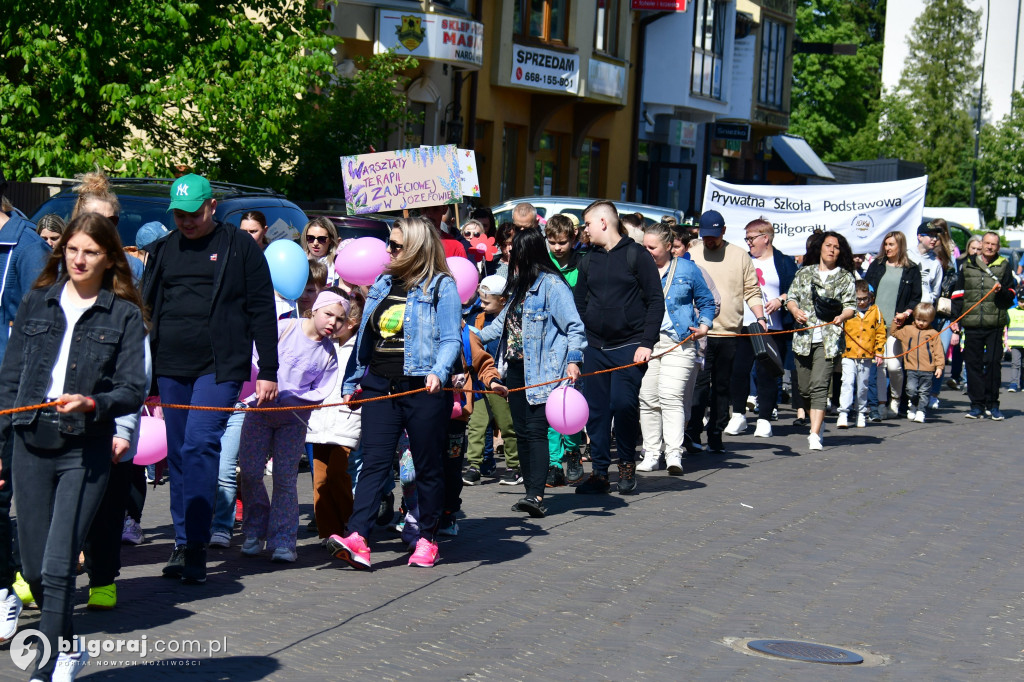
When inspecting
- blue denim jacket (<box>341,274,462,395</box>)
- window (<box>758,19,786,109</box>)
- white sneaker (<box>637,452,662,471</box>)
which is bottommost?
white sneaker (<box>637,452,662,471</box>)

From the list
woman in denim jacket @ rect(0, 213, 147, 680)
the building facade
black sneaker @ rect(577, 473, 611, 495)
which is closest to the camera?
woman in denim jacket @ rect(0, 213, 147, 680)

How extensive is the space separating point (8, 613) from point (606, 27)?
104ft

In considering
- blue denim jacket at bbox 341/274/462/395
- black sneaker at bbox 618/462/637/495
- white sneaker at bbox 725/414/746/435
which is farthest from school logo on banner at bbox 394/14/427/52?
blue denim jacket at bbox 341/274/462/395

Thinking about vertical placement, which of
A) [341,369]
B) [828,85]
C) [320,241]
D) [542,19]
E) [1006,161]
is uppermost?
[828,85]

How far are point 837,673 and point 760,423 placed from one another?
8760 millimetres

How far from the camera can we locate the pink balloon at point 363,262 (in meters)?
9.19

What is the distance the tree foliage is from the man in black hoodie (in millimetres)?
54453

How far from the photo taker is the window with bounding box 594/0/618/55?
117ft

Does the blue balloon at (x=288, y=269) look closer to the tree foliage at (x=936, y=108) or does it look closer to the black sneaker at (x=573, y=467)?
the black sneaker at (x=573, y=467)

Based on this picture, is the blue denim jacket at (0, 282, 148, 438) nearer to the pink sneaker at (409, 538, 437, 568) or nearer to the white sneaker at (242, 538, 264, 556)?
the white sneaker at (242, 538, 264, 556)

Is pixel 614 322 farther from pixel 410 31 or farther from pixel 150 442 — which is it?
pixel 410 31

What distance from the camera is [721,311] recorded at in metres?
13.6

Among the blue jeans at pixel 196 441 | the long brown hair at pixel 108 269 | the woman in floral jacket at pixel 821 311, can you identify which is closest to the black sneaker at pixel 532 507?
the blue jeans at pixel 196 441

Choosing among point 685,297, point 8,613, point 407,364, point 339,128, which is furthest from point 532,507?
point 339,128
